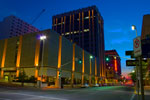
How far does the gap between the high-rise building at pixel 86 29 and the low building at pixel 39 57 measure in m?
60.7

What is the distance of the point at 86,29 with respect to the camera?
138 m

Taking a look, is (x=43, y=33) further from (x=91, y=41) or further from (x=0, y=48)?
(x=91, y=41)

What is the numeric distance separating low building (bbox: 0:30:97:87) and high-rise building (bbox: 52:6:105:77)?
60.7 meters

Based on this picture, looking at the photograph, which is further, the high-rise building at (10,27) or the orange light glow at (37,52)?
the high-rise building at (10,27)

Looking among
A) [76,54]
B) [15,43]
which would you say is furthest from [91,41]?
[15,43]

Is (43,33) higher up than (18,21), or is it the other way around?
(18,21)

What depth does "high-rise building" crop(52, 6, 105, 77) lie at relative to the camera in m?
130

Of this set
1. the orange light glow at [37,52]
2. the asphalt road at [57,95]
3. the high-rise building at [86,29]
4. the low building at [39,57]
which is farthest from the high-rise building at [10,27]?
the asphalt road at [57,95]

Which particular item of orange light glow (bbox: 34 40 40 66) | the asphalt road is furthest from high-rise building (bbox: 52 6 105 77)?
the asphalt road

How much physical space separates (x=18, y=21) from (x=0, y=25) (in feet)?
51.8

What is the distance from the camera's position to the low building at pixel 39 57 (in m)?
52.0

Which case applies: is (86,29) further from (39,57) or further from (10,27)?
(39,57)

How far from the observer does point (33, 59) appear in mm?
54594

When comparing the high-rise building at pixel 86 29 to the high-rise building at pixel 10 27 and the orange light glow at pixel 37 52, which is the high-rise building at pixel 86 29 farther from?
the orange light glow at pixel 37 52
